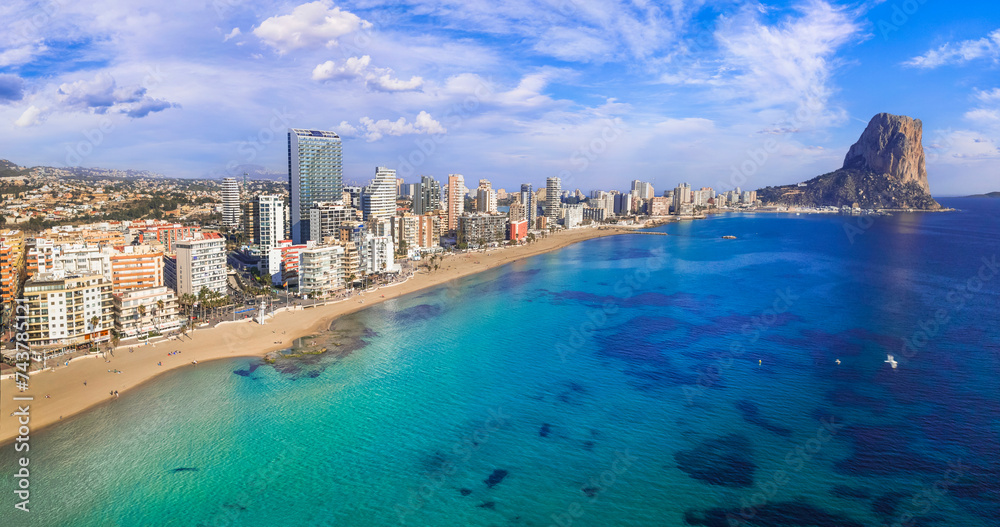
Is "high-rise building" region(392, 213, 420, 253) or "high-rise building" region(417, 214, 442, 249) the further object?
"high-rise building" region(417, 214, 442, 249)

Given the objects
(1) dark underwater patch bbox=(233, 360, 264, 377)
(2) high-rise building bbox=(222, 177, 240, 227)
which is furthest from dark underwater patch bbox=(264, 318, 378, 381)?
(2) high-rise building bbox=(222, 177, 240, 227)

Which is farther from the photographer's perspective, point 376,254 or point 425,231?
point 425,231

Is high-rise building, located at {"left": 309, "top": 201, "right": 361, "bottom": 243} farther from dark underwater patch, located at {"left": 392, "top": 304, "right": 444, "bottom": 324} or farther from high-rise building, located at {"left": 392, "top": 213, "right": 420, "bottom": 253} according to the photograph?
dark underwater patch, located at {"left": 392, "top": 304, "right": 444, "bottom": 324}

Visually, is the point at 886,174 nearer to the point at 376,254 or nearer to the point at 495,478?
the point at 376,254

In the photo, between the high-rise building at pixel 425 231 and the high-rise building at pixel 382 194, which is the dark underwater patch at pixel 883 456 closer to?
the high-rise building at pixel 425 231

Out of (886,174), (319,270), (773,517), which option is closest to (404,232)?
(319,270)

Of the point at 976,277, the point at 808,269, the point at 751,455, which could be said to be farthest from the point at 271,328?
the point at 976,277

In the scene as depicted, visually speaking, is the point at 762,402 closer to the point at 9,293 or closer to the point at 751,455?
the point at 751,455
